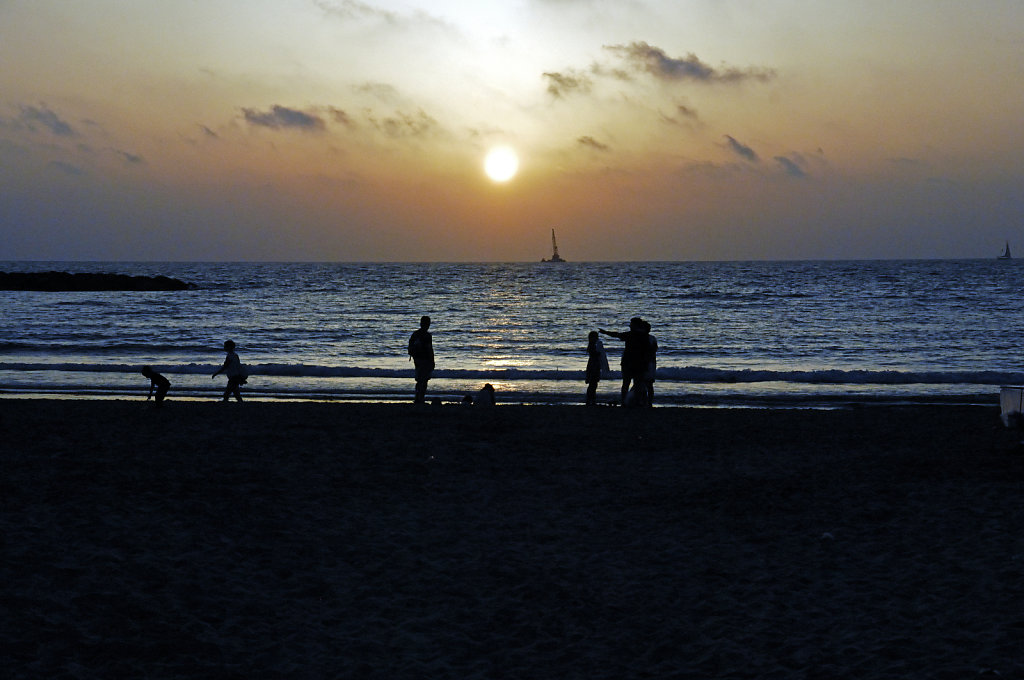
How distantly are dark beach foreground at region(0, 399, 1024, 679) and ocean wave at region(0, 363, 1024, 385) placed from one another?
12.6 m

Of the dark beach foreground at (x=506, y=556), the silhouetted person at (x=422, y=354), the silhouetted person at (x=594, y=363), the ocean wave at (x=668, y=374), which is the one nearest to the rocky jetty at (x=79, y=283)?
the ocean wave at (x=668, y=374)

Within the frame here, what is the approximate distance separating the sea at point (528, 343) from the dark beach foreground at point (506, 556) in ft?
28.9

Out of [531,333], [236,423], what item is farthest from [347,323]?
[236,423]

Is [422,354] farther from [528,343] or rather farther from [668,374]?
[528,343]

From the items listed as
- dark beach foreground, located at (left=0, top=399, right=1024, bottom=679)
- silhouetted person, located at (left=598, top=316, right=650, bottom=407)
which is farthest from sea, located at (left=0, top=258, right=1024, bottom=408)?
dark beach foreground, located at (left=0, top=399, right=1024, bottom=679)

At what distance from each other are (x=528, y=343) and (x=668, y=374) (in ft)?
52.8

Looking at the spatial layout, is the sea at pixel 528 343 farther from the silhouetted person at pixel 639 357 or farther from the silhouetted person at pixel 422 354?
the silhouetted person at pixel 422 354

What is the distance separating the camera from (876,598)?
22.3 feet

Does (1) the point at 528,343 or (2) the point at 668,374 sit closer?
(2) the point at 668,374

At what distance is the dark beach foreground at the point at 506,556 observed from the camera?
5844 millimetres

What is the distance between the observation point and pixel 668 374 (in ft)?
88.3

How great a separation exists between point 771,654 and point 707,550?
7.58 feet

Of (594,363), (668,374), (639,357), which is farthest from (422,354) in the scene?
(668,374)

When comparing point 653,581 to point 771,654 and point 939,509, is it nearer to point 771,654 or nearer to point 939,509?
point 771,654
